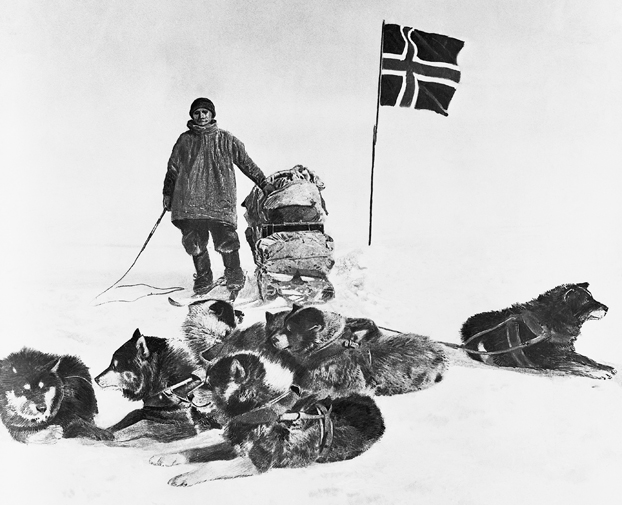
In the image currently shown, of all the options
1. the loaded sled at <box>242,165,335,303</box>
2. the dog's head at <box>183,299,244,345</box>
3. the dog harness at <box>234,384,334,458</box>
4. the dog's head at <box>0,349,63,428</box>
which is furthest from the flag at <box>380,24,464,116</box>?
the dog's head at <box>0,349,63,428</box>

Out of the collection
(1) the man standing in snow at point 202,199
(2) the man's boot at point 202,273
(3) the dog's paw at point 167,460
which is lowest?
(3) the dog's paw at point 167,460

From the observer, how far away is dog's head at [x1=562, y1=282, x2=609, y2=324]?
4.09 meters

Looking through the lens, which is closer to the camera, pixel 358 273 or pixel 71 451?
pixel 71 451

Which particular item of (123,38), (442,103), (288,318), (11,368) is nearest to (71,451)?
(11,368)

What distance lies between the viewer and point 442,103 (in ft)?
13.7

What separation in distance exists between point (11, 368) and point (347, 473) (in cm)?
166

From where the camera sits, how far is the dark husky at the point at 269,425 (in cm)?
376

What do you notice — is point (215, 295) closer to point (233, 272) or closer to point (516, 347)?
point (233, 272)

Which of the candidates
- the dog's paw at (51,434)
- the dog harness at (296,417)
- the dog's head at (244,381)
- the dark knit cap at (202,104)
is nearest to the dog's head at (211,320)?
the dog's head at (244,381)

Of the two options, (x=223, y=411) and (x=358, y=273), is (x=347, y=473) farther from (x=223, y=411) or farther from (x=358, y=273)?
(x=358, y=273)

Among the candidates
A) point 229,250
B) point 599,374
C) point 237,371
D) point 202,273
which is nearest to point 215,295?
point 202,273

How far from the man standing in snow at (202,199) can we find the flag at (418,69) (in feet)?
2.77

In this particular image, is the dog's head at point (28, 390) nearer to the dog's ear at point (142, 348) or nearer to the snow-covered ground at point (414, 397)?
the snow-covered ground at point (414, 397)

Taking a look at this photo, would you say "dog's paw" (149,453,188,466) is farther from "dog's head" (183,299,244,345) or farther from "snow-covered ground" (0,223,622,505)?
"dog's head" (183,299,244,345)
